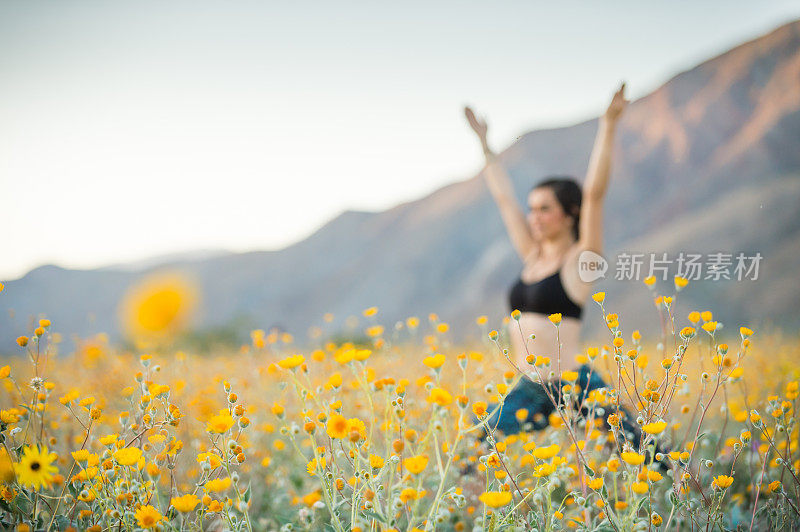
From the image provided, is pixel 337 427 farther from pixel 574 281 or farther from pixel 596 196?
pixel 596 196

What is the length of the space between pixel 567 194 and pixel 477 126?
0.80 meters

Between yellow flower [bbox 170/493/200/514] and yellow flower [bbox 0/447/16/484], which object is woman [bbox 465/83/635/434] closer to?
yellow flower [bbox 170/493/200/514]

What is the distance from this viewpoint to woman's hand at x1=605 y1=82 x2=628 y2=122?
270 cm

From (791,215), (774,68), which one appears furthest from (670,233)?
(774,68)

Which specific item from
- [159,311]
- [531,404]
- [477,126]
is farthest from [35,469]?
[159,311]

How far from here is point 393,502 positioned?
4.02 ft

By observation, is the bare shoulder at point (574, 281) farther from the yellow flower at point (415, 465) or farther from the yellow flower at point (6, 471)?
the yellow flower at point (6, 471)

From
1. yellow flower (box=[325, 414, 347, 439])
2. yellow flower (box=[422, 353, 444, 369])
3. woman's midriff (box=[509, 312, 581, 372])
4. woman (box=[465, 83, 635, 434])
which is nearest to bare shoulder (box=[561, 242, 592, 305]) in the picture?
woman (box=[465, 83, 635, 434])

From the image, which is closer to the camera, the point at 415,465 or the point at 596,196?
the point at 415,465

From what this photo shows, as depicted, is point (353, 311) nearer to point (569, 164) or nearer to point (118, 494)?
point (569, 164)

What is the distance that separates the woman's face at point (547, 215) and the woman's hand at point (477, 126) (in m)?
0.54

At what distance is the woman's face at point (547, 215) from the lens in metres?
3.09

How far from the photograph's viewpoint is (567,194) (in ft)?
10.2

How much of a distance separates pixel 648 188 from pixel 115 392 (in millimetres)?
27442
